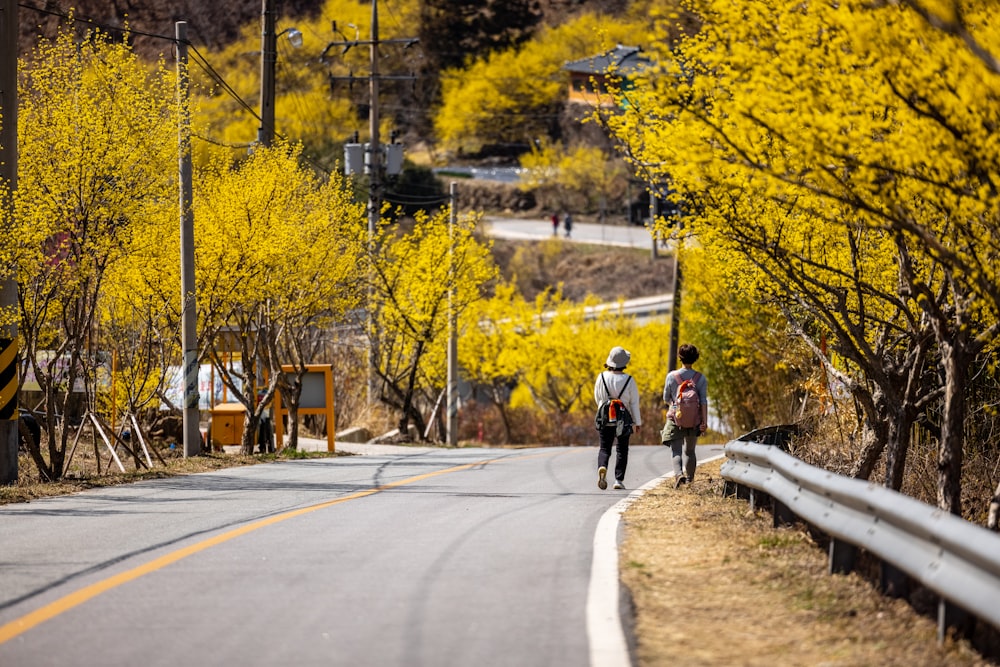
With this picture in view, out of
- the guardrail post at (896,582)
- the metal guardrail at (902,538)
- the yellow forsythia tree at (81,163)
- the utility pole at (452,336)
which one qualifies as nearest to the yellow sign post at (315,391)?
the utility pole at (452,336)

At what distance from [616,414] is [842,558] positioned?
6.83m

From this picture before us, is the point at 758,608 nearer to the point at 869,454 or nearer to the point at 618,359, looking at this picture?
the point at 869,454

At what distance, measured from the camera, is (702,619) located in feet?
24.9

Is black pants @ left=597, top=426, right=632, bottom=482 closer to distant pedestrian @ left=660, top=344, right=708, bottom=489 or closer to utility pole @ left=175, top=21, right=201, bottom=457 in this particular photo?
distant pedestrian @ left=660, top=344, right=708, bottom=489

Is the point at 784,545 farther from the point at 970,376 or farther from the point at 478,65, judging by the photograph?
the point at 478,65

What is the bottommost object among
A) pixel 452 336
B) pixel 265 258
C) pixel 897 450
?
pixel 897 450

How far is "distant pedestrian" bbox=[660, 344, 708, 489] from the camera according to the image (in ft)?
51.0

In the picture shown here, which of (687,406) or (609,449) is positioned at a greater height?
(687,406)

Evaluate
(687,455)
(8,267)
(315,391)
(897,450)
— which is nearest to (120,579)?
(897,450)

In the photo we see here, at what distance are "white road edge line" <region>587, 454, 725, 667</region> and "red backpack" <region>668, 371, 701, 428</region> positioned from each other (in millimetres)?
3769

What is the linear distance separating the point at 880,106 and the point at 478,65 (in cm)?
10269

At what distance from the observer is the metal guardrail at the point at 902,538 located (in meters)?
6.05

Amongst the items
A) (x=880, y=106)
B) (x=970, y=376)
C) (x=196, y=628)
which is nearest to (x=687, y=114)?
(x=880, y=106)

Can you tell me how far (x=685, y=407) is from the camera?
50.9 ft
